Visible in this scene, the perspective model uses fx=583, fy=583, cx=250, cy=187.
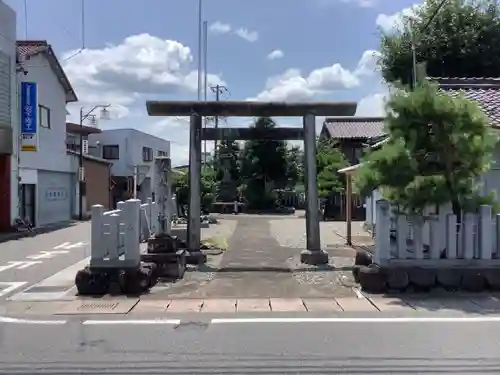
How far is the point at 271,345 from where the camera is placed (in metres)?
6.61

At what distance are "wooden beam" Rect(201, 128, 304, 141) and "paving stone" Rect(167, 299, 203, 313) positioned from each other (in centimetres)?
538

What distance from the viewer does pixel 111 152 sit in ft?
168

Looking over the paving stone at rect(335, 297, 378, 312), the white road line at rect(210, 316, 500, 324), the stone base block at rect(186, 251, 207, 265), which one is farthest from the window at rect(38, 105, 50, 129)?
the white road line at rect(210, 316, 500, 324)

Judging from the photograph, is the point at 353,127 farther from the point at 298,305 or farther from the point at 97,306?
the point at 97,306

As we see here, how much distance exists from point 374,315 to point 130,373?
3951mm

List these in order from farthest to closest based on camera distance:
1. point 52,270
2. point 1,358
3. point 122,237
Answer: point 52,270
point 122,237
point 1,358

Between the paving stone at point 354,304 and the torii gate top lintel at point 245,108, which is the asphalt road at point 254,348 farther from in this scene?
the torii gate top lintel at point 245,108

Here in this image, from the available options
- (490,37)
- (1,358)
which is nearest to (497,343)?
(1,358)

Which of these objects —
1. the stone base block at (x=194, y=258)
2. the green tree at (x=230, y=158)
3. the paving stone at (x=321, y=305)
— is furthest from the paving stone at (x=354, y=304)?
the green tree at (x=230, y=158)

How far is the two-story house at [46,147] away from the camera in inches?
1005

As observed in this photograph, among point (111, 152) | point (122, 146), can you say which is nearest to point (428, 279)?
point (122, 146)

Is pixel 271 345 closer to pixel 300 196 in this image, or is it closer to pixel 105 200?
pixel 105 200

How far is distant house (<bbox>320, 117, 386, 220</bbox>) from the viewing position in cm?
3447

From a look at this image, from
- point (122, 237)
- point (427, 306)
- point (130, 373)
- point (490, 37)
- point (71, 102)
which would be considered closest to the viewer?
point (130, 373)
